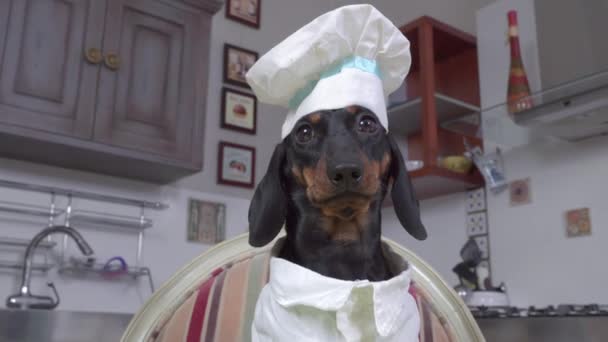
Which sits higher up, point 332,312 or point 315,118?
Answer: point 315,118

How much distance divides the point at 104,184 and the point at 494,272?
4.04 feet

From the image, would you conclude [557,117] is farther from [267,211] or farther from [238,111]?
[238,111]

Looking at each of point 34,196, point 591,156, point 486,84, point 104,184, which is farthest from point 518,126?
point 34,196

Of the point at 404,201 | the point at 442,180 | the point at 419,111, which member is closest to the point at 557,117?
the point at 442,180

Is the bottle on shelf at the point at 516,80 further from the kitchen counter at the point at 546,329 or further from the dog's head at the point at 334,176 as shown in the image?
the dog's head at the point at 334,176

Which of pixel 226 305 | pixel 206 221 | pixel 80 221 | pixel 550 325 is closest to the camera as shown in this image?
pixel 226 305

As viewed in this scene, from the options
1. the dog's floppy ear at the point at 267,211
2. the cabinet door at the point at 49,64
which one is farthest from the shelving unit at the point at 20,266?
the dog's floppy ear at the point at 267,211

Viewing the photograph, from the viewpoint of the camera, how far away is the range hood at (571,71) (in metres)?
1.44

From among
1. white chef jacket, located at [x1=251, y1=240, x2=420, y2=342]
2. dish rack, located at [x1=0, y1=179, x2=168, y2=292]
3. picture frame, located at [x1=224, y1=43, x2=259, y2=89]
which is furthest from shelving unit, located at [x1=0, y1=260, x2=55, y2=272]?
white chef jacket, located at [x1=251, y1=240, x2=420, y2=342]

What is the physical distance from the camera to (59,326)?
148cm

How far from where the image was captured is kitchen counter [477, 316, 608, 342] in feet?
3.97

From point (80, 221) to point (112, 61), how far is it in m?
0.49

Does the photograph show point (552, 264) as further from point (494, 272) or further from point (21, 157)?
point (21, 157)

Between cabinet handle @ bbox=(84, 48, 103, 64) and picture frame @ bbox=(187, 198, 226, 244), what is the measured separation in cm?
58
